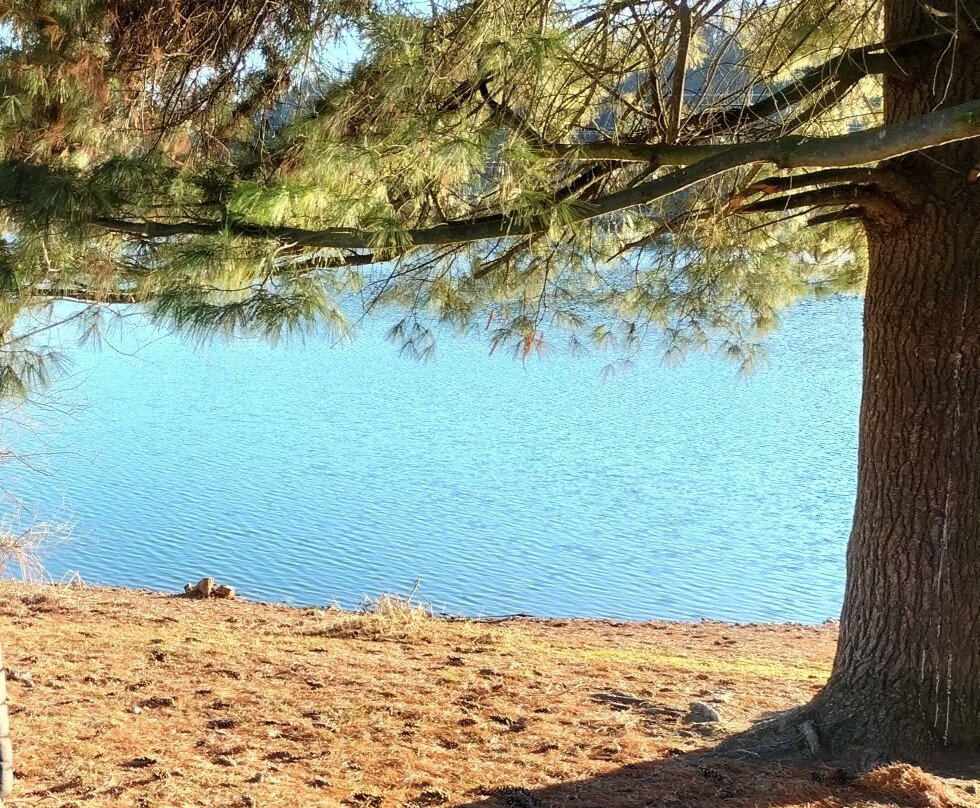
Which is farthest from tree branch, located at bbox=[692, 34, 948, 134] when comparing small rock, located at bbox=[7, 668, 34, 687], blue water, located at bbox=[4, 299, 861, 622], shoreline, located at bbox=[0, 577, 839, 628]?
shoreline, located at bbox=[0, 577, 839, 628]

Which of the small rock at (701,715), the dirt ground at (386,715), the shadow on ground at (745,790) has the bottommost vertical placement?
the dirt ground at (386,715)

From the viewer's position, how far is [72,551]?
909cm

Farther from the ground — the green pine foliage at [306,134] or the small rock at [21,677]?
the green pine foliage at [306,134]

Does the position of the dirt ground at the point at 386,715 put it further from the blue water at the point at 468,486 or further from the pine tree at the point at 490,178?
the blue water at the point at 468,486

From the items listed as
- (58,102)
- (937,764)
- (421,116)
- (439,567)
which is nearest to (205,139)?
(58,102)

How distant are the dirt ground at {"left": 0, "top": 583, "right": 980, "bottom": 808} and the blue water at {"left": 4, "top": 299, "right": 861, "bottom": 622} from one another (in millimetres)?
1541

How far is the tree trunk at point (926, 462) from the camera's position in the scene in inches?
125

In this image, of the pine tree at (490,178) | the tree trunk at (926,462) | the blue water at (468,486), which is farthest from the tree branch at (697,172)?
the blue water at (468,486)

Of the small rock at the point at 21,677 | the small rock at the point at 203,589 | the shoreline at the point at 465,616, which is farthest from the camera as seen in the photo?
the small rock at the point at 203,589

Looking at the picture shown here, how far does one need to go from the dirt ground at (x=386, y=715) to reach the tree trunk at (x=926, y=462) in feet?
1.05

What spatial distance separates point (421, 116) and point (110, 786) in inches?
80.9

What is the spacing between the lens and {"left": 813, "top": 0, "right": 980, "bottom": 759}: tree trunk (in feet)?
10.4

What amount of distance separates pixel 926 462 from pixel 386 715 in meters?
2.03

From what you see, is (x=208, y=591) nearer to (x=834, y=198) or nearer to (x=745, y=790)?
(x=745, y=790)
